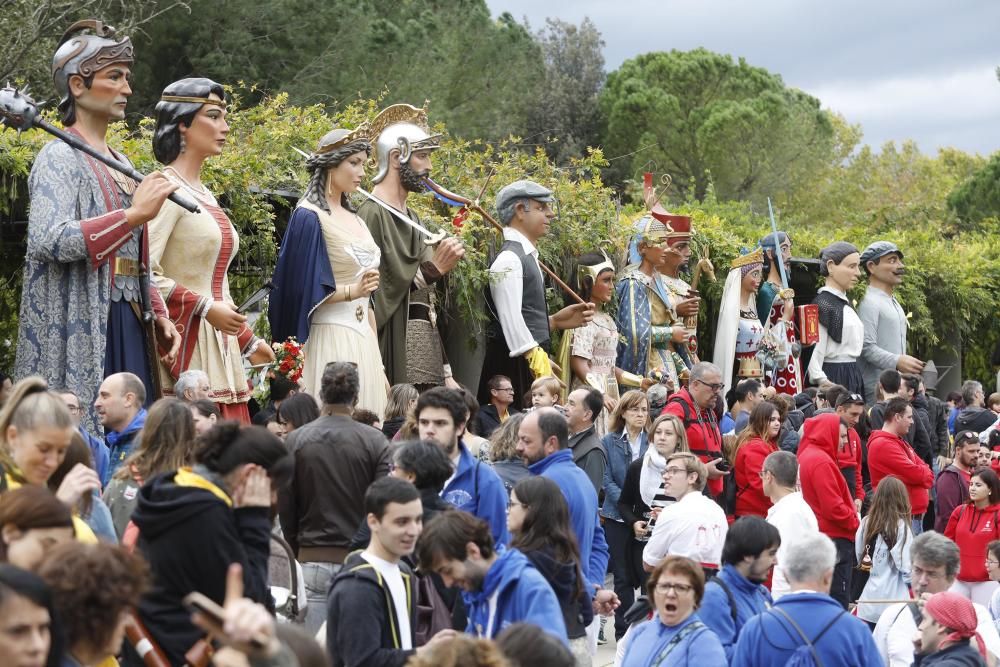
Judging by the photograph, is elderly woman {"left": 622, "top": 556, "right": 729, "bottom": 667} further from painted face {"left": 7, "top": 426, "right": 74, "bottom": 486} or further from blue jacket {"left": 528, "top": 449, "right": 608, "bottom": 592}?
painted face {"left": 7, "top": 426, "right": 74, "bottom": 486}

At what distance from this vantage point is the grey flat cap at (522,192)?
11.2 metres

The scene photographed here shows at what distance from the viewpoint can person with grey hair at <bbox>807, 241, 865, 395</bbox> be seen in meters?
15.0

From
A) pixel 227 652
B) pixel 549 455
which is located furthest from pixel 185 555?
pixel 549 455

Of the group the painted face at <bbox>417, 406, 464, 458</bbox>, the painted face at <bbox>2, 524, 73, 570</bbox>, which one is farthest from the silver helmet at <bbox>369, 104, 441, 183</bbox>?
the painted face at <bbox>2, 524, 73, 570</bbox>

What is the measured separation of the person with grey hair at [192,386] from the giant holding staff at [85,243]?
0.87 feet

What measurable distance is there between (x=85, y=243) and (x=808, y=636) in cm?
390

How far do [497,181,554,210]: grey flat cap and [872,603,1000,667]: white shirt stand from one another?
438 cm

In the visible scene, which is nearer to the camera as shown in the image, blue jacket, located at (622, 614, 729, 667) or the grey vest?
blue jacket, located at (622, 614, 729, 667)

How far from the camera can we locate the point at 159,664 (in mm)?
4434

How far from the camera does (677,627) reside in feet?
19.8

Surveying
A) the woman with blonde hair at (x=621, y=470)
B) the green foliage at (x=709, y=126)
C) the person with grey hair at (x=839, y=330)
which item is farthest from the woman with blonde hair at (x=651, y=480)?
the green foliage at (x=709, y=126)

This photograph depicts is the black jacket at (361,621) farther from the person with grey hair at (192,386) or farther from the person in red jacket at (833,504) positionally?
the person in red jacket at (833,504)

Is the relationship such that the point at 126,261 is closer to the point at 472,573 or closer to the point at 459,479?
the point at 459,479

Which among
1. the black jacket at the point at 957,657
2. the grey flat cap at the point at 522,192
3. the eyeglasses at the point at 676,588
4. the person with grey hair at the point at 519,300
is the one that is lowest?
the black jacket at the point at 957,657
